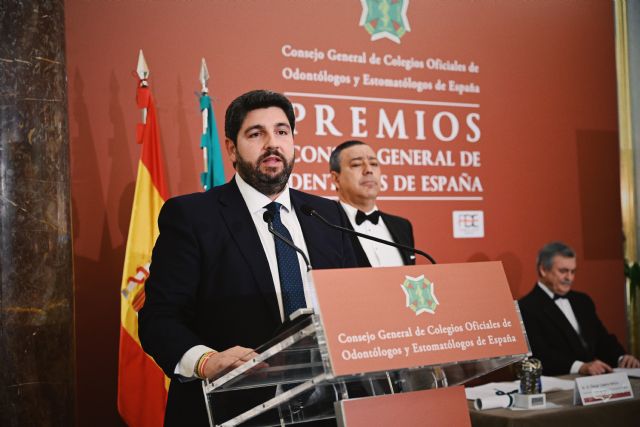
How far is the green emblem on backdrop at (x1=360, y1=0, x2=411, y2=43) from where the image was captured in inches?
196

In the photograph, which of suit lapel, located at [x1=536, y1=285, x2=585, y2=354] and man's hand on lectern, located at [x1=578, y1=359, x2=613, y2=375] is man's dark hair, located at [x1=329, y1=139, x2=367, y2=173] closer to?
suit lapel, located at [x1=536, y1=285, x2=585, y2=354]

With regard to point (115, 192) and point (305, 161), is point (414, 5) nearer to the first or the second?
point (305, 161)

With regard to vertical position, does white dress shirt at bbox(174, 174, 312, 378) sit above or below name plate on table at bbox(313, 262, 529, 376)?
above

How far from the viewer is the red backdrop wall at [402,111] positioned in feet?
13.4

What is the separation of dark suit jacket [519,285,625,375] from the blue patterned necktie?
2.82m

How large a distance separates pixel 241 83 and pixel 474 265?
3054mm

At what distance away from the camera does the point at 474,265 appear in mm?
1719

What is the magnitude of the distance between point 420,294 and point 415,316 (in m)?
0.05

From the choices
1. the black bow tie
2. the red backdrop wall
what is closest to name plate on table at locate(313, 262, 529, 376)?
the black bow tie

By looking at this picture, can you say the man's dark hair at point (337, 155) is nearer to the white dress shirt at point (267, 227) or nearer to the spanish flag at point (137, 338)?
the spanish flag at point (137, 338)

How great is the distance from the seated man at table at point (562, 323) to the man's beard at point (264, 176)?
286 cm

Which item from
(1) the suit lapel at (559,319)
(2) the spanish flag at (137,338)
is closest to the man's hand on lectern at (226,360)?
(2) the spanish flag at (137,338)

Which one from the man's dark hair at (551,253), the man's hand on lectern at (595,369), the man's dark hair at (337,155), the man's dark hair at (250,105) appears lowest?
the man's hand on lectern at (595,369)

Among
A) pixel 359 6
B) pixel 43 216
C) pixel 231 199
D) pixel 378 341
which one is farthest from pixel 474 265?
pixel 359 6
